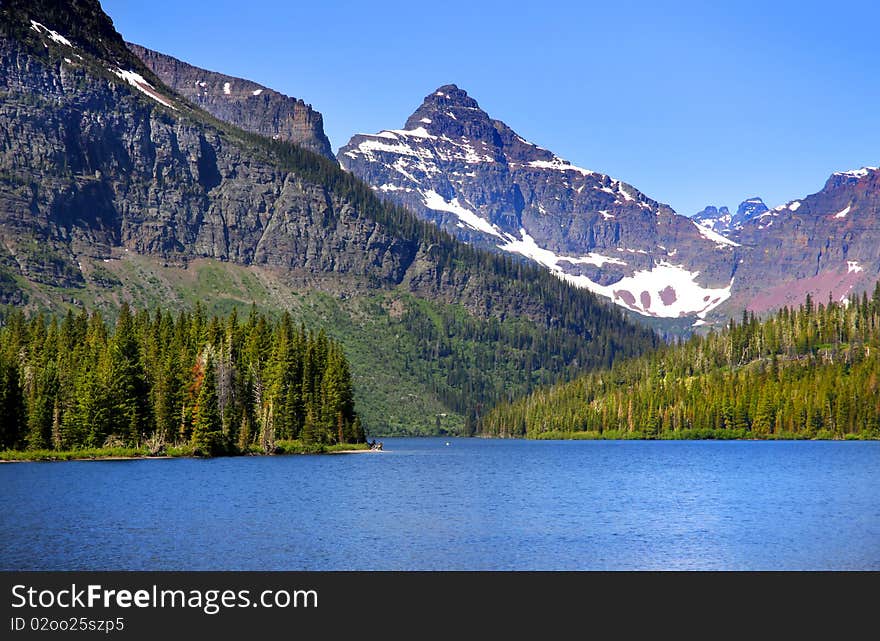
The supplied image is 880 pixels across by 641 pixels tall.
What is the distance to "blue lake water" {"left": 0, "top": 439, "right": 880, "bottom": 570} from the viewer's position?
58.7 meters

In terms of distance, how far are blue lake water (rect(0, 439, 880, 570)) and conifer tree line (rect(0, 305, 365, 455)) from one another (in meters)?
11.2

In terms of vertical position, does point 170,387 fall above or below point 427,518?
above

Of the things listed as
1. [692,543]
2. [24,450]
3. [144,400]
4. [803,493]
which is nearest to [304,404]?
[144,400]

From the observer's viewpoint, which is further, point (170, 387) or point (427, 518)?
point (170, 387)

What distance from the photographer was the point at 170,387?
146 metres

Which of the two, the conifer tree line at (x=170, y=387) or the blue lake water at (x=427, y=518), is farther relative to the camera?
the conifer tree line at (x=170, y=387)

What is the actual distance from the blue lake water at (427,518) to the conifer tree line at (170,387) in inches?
440

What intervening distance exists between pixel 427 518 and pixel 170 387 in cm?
7884

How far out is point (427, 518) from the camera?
76.7m

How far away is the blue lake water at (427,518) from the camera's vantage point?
193 feet
